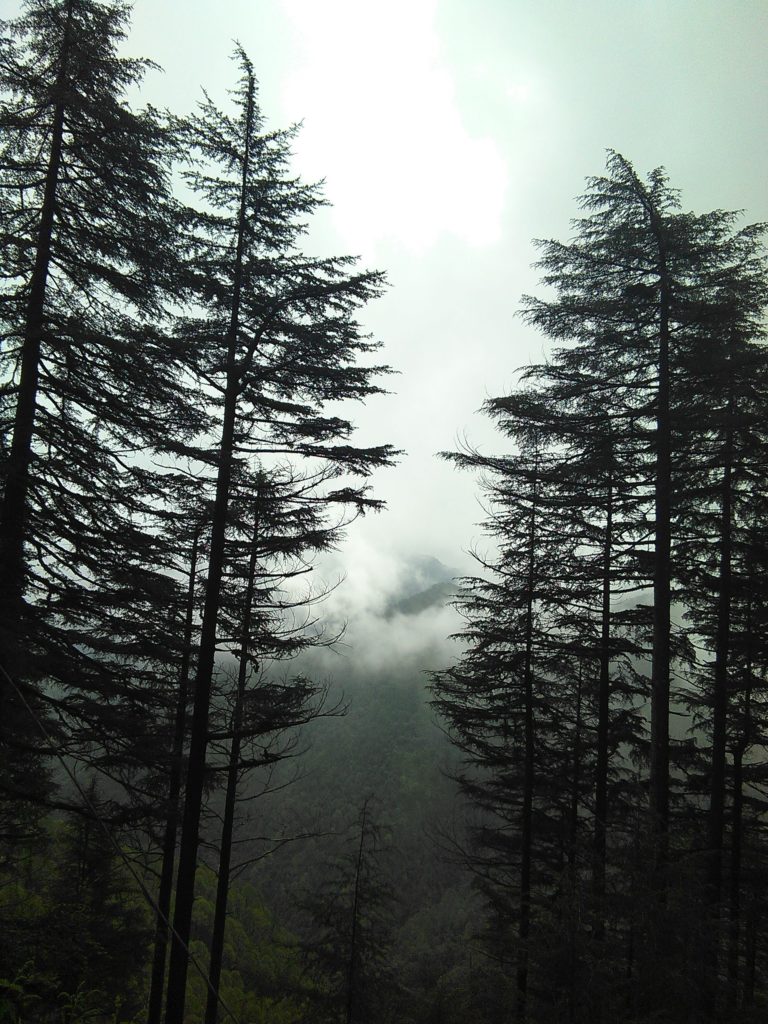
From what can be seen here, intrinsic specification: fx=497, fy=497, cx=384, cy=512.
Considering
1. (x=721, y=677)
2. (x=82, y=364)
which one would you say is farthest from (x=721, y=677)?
(x=82, y=364)

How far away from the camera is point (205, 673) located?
6.87 metres

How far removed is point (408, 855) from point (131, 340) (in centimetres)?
8128

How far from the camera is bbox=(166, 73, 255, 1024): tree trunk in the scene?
20.7 ft

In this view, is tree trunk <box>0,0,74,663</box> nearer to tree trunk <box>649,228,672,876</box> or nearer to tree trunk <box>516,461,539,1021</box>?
tree trunk <box>516,461,539,1021</box>

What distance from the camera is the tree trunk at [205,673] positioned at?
6.32 m

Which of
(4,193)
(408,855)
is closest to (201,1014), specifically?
(4,193)

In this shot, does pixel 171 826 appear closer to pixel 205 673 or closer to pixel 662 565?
pixel 205 673

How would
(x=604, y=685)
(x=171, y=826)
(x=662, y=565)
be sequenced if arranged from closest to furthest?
(x=662, y=565) < (x=171, y=826) < (x=604, y=685)

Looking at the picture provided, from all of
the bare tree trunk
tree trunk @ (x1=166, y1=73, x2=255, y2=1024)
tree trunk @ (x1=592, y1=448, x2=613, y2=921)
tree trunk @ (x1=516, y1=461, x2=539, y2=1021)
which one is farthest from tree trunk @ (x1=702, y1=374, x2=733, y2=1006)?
tree trunk @ (x1=166, y1=73, x2=255, y2=1024)

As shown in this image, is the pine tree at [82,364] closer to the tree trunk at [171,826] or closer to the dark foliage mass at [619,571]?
the tree trunk at [171,826]

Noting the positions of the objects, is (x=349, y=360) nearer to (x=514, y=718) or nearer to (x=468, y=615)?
(x=468, y=615)

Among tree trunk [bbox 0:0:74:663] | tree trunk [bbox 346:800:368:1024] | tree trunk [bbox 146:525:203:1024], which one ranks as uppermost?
tree trunk [bbox 0:0:74:663]

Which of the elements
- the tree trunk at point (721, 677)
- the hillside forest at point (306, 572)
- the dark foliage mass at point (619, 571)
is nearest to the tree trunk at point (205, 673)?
the hillside forest at point (306, 572)

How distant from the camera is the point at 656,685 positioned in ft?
27.7
